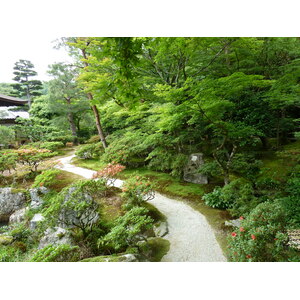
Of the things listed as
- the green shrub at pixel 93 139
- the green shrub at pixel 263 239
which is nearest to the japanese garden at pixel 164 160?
the green shrub at pixel 263 239

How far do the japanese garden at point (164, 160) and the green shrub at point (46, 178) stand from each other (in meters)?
0.02

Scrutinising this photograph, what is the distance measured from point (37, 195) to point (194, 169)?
3773 mm

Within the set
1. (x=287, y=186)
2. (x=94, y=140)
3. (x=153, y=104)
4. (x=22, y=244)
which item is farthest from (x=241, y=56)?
(x=22, y=244)

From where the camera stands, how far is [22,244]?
2902 mm

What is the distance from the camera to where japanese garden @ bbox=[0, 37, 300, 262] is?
6.95ft

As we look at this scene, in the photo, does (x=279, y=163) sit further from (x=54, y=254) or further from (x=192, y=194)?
(x=54, y=254)

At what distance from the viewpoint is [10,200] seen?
11.2ft

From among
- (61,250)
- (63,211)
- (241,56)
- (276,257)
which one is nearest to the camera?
(276,257)

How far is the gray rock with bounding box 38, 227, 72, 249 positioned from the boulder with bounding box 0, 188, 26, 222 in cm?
117

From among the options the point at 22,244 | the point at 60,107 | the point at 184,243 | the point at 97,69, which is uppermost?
the point at 97,69

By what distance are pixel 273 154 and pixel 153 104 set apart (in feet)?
9.98

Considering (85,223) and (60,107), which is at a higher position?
(60,107)

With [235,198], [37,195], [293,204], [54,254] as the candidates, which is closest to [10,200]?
[37,195]

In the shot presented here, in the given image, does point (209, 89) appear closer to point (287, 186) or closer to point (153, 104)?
point (153, 104)
